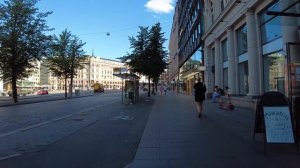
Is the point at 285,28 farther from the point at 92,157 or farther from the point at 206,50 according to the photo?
the point at 206,50

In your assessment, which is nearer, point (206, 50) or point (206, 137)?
point (206, 137)

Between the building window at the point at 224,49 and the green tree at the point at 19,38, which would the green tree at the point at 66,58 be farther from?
the building window at the point at 224,49

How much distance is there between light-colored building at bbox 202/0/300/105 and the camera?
1462 centimetres

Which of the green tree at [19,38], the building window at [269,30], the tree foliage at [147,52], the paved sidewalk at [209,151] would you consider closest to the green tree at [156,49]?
the tree foliage at [147,52]

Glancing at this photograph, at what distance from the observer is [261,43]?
21.1 metres

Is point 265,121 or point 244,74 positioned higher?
point 244,74

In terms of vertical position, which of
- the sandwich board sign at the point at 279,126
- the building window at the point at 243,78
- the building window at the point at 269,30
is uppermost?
the building window at the point at 269,30

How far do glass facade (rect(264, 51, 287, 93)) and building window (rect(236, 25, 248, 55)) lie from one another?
11.9ft

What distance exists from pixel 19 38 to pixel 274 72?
88.5 ft

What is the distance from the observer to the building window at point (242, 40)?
2414 cm

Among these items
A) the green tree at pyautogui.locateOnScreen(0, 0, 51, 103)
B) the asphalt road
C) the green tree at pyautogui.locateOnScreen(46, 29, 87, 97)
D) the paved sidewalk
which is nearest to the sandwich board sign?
the paved sidewalk

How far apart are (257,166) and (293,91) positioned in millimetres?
3217

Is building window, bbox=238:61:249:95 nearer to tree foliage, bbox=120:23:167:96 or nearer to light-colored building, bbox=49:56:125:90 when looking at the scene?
A: tree foliage, bbox=120:23:167:96

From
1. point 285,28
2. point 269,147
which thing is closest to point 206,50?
point 285,28
